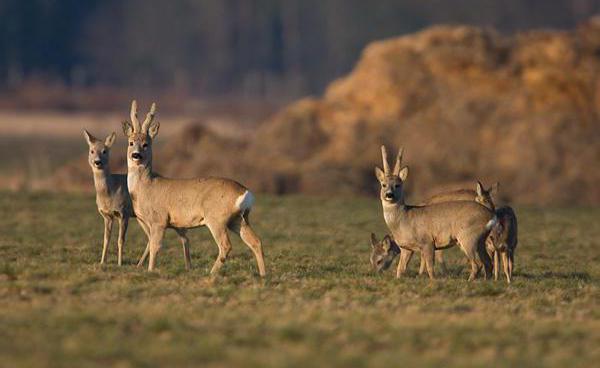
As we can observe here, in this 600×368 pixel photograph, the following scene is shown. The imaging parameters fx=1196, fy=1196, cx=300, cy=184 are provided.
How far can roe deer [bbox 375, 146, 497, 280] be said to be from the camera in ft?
52.5

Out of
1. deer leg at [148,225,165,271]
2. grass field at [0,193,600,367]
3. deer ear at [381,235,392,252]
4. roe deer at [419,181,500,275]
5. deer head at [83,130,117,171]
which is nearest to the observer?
grass field at [0,193,600,367]

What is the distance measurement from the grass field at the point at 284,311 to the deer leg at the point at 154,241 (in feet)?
0.71

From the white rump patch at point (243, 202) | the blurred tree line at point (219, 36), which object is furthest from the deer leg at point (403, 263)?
the blurred tree line at point (219, 36)

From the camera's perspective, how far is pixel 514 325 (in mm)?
12625

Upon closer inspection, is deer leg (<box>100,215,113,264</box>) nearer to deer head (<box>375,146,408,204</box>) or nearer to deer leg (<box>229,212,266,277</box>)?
deer leg (<box>229,212,266,277</box>)

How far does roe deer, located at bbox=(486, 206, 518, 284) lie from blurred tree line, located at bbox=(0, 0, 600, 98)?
9648cm

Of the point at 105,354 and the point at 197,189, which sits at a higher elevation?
the point at 197,189

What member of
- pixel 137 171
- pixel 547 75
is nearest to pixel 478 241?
pixel 137 171

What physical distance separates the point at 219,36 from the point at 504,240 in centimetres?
12317

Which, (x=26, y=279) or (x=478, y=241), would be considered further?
(x=478, y=241)

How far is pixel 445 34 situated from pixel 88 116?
46.3m

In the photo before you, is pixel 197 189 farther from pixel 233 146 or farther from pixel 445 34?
pixel 445 34

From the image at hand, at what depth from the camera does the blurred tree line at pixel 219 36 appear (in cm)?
12262

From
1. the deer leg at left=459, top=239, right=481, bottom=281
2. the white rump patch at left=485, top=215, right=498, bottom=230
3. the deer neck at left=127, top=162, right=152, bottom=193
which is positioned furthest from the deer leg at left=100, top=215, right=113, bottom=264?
the white rump patch at left=485, top=215, right=498, bottom=230
